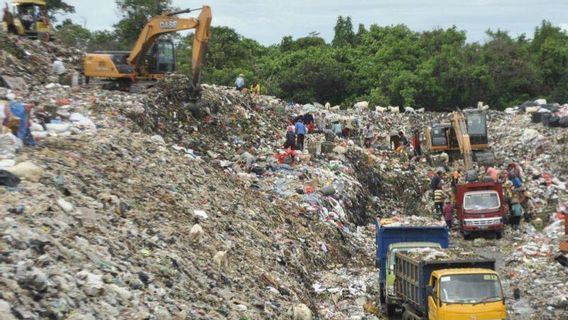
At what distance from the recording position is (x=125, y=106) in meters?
19.8

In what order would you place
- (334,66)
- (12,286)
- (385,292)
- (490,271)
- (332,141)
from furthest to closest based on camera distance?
(334,66), (332,141), (385,292), (490,271), (12,286)

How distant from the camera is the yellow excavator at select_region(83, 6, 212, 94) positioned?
21.7 m

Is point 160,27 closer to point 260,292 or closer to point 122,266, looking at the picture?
point 260,292

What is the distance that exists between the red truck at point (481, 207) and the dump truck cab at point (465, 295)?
1041 centimetres

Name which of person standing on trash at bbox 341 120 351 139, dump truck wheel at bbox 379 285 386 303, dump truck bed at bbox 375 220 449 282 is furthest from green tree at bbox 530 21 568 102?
dump truck wheel at bbox 379 285 386 303

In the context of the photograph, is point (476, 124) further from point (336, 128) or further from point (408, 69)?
point (408, 69)

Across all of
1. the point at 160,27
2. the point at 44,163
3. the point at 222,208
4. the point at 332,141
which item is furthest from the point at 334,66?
the point at 44,163

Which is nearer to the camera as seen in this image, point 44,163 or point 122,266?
point 122,266

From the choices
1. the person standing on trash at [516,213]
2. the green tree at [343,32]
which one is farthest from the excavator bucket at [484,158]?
the green tree at [343,32]

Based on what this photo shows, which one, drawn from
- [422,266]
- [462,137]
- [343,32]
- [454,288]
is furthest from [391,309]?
[343,32]

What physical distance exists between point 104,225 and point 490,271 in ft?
17.0

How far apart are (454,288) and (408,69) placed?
39.7 meters

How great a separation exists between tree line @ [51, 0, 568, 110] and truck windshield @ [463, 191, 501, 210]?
2374 cm

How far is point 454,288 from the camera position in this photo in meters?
11.1
